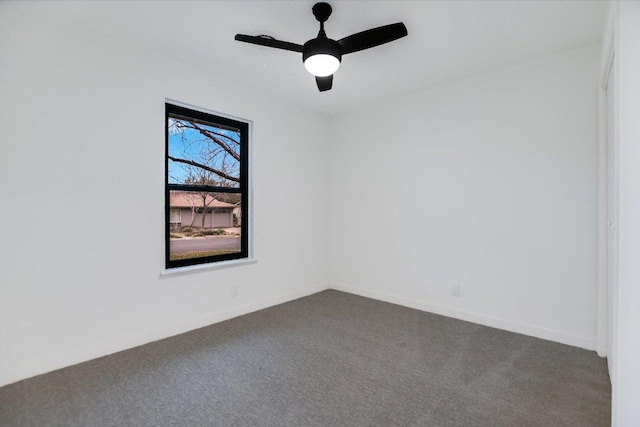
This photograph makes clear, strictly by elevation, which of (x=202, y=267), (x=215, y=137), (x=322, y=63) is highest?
(x=322, y=63)

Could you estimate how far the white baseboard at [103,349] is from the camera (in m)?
2.04

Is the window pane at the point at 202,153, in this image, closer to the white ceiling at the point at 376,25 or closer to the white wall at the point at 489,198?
the white ceiling at the point at 376,25

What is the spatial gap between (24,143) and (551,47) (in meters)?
3.91

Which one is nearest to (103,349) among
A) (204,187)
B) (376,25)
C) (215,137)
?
(204,187)

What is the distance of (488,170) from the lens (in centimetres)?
301

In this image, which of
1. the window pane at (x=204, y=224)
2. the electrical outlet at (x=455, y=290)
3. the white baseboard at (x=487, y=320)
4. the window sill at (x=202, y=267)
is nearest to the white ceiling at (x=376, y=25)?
the window pane at (x=204, y=224)

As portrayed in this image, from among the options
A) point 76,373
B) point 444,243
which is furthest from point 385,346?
point 76,373

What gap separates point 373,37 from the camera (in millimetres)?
→ 2006

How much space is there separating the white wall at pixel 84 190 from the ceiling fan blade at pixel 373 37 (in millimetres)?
1491

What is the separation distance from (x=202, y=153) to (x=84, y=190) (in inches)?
43.6

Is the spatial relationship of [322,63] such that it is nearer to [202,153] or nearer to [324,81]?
[324,81]

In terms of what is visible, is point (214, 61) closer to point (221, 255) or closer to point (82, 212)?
point (82, 212)

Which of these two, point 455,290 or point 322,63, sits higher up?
point 322,63

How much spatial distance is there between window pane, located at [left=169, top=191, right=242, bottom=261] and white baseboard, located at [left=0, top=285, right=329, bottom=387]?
0.61m
